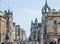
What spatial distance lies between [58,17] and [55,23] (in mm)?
2240

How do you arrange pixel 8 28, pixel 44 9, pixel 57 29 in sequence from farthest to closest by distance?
pixel 8 28
pixel 44 9
pixel 57 29

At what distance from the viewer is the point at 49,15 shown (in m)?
102

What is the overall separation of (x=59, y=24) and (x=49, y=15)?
181 inches

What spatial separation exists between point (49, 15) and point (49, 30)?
5.12 metres

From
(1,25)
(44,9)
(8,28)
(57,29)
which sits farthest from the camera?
(8,28)

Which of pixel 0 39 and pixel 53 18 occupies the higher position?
pixel 53 18

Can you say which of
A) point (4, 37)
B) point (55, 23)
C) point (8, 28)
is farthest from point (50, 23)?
point (8, 28)

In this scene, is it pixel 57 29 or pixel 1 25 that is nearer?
pixel 57 29

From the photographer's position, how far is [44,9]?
123 meters

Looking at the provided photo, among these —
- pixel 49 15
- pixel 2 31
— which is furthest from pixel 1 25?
pixel 49 15

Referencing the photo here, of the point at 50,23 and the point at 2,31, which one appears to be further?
the point at 2,31

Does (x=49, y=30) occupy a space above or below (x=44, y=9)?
below

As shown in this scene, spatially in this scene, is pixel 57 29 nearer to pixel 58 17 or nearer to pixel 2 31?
pixel 58 17

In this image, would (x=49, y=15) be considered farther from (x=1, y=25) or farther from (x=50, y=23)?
(x=1, y=25)
